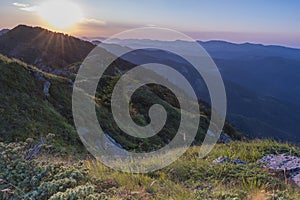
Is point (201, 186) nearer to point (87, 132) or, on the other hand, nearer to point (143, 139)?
point (87, 132)

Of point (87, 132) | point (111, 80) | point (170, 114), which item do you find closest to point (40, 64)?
point (111, 80)

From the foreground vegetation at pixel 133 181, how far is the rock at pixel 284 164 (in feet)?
0.74

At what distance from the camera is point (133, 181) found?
5723mm

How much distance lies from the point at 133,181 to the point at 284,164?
3672 millimetres

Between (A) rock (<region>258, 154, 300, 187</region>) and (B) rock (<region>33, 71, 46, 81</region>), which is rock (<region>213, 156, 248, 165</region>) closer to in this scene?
(A) rock (<region>258, 154, 300, 187</region>)

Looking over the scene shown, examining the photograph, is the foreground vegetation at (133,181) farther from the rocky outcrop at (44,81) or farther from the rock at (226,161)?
the rocky outcrop at (44,81)

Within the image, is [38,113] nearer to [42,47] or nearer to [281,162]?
[281,162]

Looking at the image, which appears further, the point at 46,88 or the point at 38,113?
the point at 46,88

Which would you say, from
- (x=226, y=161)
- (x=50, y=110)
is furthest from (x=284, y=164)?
(x=50, y=110)

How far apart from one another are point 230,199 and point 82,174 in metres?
2.54

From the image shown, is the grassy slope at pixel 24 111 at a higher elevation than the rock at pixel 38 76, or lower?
lower

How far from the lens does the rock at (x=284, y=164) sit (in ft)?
21.4

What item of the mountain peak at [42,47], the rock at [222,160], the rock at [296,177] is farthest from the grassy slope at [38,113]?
the mountain peak at [42,47]

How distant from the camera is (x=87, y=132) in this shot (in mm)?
16516
